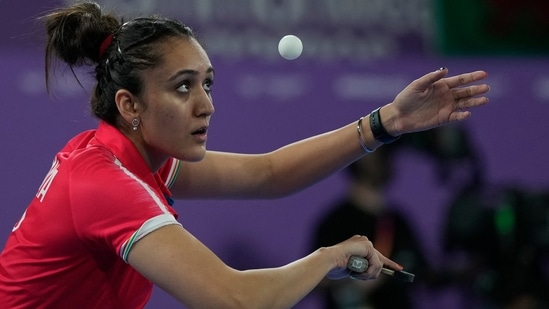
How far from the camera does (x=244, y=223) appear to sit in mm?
4816

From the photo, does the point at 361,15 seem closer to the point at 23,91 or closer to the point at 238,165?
the point at 23,91

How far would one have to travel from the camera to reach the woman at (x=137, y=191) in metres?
2.18

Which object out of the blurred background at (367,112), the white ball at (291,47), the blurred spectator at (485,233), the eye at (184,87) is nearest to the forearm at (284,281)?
the eye at (184,87)

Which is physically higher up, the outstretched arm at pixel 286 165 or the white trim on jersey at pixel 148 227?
the white trim on jersey at pixel 148 227

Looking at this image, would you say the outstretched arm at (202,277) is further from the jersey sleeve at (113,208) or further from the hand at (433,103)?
the hand at (433,103)

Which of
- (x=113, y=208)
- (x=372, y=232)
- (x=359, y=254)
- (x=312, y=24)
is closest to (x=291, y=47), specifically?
(x=359, y=254)

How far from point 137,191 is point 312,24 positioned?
2.79 meters

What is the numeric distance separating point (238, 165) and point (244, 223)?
1.90 meters

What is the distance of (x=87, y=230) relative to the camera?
226cm

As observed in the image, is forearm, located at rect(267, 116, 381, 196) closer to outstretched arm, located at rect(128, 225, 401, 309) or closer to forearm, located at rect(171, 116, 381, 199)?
forearm, located at rect(171, 116, 381, 199)

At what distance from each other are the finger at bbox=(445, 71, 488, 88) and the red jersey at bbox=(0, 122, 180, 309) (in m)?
0.82

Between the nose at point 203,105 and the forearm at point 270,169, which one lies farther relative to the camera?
the forearm at point 270,169

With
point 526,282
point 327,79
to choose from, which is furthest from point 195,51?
point 526,282

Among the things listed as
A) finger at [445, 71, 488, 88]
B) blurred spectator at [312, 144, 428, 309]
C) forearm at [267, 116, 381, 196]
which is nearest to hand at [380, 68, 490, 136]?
finger at [445, 71, 488, 88]
